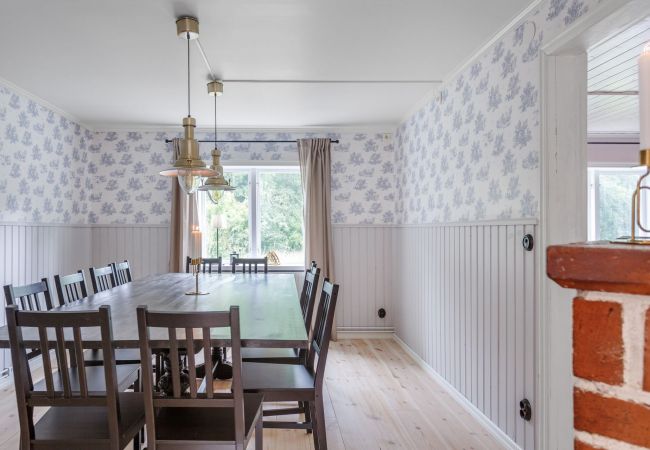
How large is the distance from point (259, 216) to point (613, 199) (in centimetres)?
429

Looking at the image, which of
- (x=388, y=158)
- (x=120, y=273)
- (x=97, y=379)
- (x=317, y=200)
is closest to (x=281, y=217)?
(x=317, y=200)

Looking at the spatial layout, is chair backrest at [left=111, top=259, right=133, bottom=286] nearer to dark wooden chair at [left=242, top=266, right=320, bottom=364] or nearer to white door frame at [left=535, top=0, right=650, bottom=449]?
dark wooden chair at [left=242, top=266, right=320, bottom=364]

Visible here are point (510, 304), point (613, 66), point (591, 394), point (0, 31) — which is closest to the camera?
point (591, 394)

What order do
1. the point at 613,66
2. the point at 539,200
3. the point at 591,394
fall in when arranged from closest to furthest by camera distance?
the point at 591,394
the point at 539,200
the point at 613,66

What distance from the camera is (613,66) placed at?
304 cm

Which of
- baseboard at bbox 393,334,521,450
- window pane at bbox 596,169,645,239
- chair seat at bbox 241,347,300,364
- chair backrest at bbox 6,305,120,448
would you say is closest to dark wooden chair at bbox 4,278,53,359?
chair backrest at bbox 6,305,120,448

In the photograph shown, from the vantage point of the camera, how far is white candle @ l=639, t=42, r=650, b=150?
20.0 inches

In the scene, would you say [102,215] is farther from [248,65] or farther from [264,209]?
[248,65]

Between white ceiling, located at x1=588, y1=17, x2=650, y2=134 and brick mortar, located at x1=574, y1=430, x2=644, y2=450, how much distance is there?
249cm

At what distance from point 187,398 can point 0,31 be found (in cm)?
252

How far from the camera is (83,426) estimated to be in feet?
5.40

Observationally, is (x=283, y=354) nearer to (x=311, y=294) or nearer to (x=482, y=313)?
(x=311, y=294)

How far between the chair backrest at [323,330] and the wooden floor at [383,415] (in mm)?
683

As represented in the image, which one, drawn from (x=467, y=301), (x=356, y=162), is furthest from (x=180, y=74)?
(x=467, y=301)
